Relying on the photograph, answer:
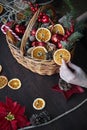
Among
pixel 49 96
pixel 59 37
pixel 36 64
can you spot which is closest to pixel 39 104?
pixel 49 96

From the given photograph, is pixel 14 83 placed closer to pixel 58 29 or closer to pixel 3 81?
pixel 3 81

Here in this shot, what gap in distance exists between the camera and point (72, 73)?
99cm

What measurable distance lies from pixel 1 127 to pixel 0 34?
1.76ft

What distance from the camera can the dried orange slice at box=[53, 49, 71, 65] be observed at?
1023 millimetres

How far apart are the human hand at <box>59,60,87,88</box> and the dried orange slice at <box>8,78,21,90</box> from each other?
8.5 inches

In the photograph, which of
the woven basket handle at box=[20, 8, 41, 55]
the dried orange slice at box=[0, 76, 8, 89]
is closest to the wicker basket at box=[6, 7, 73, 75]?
the woven basket handle at box=[20, 8, 41, 55]

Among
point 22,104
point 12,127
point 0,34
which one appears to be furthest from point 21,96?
point 0,34

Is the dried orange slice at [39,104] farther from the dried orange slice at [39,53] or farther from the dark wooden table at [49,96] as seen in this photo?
the dried orange slice at [39,53]

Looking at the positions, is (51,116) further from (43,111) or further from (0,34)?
(0,34)

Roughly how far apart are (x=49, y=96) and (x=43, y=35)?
0.85ft

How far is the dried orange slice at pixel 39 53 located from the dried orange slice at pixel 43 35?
0.17 ft

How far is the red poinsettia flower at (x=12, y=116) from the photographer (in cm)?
98

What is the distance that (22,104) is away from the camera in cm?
105

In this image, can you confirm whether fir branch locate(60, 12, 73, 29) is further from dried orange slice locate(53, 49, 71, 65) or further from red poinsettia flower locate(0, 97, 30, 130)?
red poinsettia flower locate(0, 97, 30, 130)
